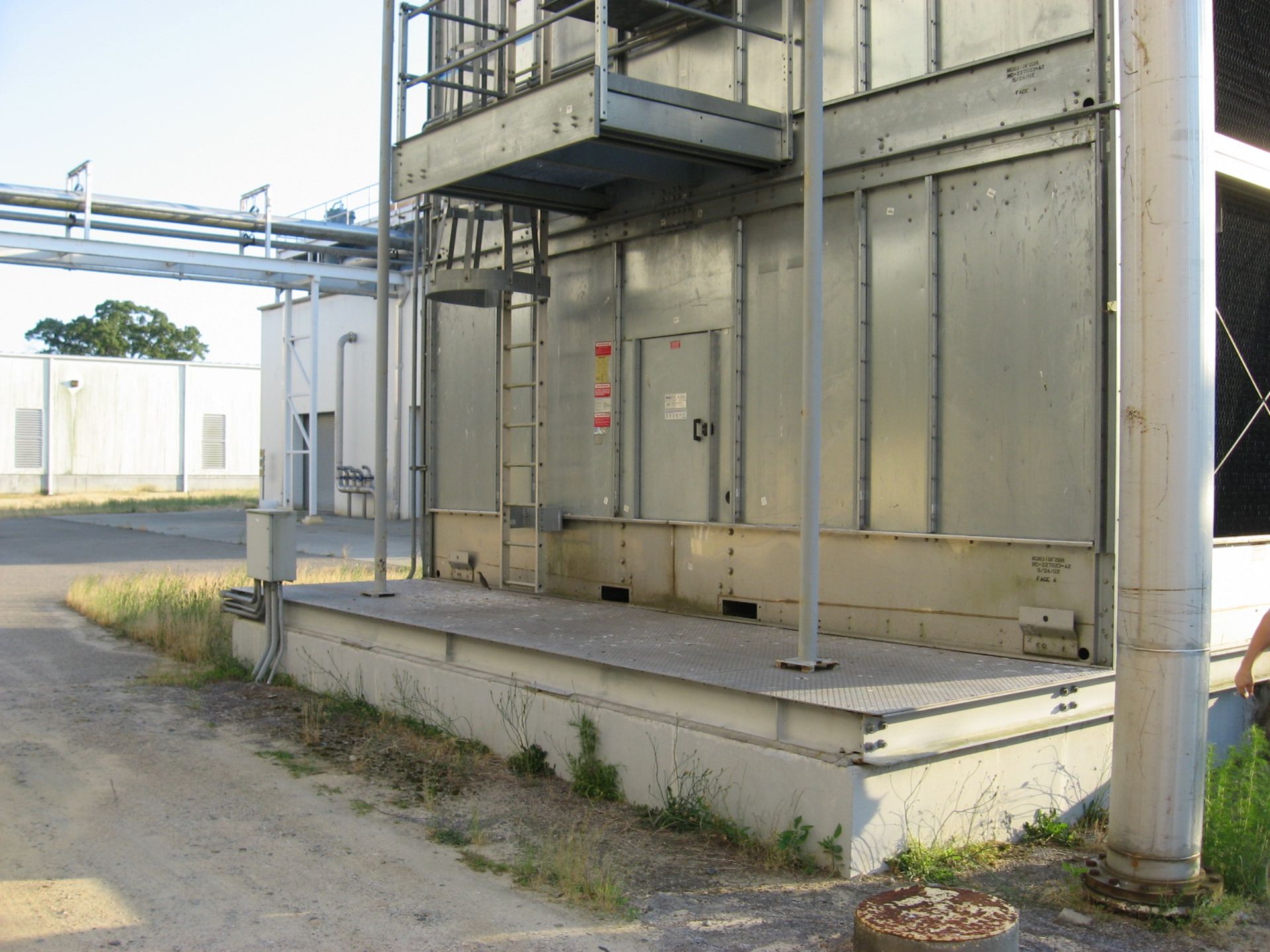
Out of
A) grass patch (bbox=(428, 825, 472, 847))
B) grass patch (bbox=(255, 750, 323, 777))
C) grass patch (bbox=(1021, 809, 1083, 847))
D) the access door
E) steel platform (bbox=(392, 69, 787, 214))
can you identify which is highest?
steel platform (bbox=(392, 69, 787, 214))

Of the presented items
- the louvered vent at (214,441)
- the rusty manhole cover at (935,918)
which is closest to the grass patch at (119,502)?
the louvered vent at (214,441)

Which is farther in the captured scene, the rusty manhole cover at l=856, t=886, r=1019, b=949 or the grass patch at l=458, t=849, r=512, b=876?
the grass patch at l=458, t=849, r=512, b=876

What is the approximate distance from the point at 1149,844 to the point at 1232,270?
4274 millimetres

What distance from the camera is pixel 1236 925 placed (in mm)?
4602

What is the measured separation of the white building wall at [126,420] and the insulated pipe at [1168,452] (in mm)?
51300

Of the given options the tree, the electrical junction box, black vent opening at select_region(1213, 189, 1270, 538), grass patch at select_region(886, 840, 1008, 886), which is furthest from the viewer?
the tree

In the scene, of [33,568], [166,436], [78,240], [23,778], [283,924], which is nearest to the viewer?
[283,924]

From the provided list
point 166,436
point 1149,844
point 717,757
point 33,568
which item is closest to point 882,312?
point 717,757

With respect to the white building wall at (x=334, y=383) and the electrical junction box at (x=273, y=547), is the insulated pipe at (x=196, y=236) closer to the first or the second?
the white building wall at (x=334, y=383)

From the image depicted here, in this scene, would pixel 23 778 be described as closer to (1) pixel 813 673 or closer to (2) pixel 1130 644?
(1) pixel 813 673

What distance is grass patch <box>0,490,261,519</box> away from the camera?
3728 centimetres

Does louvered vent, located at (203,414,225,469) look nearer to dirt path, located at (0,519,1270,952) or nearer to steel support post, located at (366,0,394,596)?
steel support post, located at (366,0,394,596)

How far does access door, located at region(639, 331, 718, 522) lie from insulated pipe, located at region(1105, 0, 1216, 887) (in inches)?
171

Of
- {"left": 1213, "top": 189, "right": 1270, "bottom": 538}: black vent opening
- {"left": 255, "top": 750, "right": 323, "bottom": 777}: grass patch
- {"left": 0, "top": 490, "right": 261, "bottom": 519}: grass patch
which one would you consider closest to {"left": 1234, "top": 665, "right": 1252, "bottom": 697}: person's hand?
{"left": 1213, "top": 189, "right": 1270, "bottom": 538}: black vent opening
